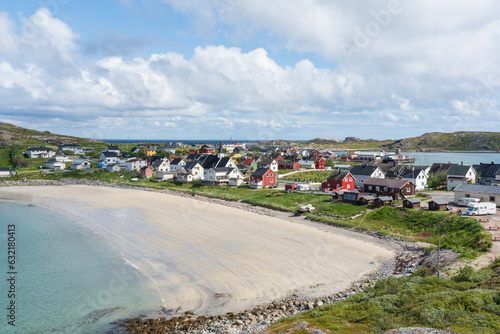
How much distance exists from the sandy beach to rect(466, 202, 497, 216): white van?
469 inches

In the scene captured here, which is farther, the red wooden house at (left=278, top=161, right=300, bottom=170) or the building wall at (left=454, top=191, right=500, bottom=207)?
the red wooden house at (left=278, top=161, right=300, bottom=170)

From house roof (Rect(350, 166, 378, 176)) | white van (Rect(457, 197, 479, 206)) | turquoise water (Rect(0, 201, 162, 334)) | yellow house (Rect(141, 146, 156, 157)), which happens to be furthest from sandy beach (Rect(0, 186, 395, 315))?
yellow house (Rect(141, 146, 156, 157))

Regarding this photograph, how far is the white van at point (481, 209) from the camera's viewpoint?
35.4 meters

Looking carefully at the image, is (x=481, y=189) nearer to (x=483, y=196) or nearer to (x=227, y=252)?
(x=483, y=196)

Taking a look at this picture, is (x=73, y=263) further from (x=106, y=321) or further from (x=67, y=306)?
(x=106, y=321)

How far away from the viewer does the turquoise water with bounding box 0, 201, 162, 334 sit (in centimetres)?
1983

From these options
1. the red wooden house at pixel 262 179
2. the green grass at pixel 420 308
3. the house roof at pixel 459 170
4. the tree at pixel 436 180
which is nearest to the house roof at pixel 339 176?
the red wooden house at pixel 262 179

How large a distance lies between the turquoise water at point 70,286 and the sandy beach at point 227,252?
152 centimetres

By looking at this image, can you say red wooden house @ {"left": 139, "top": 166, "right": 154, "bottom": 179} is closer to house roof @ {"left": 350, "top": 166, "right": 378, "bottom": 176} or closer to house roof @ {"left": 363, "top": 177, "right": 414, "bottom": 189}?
house roof @ {"left": 350, "top": 166, "right": 378, "bottom": 176}

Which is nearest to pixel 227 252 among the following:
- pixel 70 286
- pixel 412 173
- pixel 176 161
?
pixel 70 286

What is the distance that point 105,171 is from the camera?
93375 mm

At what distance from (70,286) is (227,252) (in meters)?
13.3

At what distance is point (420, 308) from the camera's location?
584 inches

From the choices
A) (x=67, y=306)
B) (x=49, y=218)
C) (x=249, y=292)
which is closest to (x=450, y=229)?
(x=249, y=292)
